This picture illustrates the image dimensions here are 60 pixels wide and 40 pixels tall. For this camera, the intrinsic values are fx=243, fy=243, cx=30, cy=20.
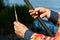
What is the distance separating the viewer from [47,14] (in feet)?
3.71

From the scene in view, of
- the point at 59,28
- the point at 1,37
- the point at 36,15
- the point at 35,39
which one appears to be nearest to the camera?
the point at 59,28

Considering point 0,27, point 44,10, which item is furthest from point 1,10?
point 44,10

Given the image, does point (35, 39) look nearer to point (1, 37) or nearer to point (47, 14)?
point (47, 14)

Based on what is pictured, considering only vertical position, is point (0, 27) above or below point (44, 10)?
below

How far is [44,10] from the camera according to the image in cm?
117

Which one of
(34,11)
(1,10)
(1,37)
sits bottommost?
(1,37)

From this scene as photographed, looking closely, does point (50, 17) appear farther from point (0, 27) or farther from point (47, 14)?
point (0, 27)

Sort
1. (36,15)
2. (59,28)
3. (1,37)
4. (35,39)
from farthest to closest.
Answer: (1,37) → (36,15) → (35,39) → (59,28)

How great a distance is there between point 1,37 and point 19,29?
5318 mm

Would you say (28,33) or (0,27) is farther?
(0,27)

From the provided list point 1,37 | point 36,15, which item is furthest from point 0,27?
point 36,15

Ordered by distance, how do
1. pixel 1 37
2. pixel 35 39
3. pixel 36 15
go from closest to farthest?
pixel 35 39 → pixel 36 15 → pixel 1 37

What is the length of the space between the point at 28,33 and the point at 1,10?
539cm

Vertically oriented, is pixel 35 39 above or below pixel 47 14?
below
